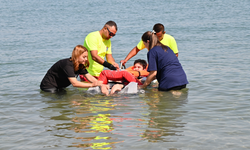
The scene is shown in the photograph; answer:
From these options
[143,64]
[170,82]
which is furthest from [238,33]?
[170,82]

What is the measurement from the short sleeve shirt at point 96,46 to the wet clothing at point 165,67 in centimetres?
193

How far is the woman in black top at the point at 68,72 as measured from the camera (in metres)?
6.51

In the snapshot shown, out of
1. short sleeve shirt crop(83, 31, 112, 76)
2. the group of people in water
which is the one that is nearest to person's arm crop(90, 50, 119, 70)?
the group of people in water

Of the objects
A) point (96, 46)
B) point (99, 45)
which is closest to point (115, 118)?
point (96, 46)

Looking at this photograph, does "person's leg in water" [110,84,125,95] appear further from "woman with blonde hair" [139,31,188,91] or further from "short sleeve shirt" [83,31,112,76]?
"short sleeve shirt" [83,31,112,76]

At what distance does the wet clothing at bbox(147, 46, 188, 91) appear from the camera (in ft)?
21.8

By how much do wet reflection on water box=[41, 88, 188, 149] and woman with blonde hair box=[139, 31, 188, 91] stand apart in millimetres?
352

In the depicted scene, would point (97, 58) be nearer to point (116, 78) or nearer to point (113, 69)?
point (113, 69)

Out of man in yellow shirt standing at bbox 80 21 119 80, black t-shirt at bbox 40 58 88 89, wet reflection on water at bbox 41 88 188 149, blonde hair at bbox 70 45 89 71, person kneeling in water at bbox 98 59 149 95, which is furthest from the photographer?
Answer: man in yellow shirt standing at bbox 80 21 119 80

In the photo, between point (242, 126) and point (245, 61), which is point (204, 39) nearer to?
point (245, 61)

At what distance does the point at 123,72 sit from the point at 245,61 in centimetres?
655

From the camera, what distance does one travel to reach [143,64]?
9.05 meters

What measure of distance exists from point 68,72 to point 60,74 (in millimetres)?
500

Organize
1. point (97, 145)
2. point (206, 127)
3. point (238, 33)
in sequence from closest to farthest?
point (97, 145)
point (206, 127)
point (238, 33)
